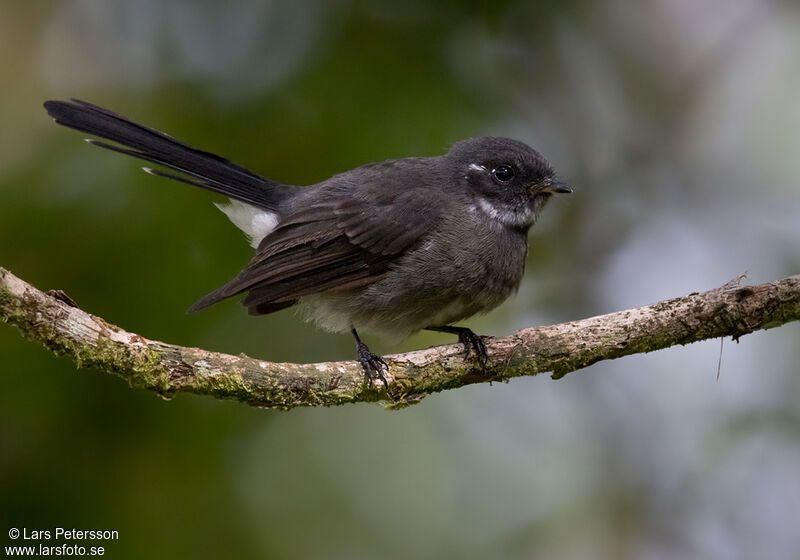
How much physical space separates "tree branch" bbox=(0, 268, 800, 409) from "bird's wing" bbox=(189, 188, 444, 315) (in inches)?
26.3

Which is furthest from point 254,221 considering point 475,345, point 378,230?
point 475,345

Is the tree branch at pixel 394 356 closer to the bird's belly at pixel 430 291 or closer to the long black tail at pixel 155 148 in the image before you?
the bird's belly at pixel 430 291

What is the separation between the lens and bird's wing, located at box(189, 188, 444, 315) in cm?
399

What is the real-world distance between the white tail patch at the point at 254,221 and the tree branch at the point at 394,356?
1345mm

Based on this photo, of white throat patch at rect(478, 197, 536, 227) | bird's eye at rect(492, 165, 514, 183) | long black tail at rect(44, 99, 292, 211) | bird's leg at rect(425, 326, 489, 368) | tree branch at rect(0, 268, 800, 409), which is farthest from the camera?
bird's eye at rect(492, 165, 514, 183)

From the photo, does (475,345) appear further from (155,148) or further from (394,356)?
(155,148)

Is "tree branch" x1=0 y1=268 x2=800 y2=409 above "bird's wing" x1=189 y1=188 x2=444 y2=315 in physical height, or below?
Answer: below

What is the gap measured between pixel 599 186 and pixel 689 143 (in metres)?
0.74

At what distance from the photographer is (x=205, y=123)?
440cm

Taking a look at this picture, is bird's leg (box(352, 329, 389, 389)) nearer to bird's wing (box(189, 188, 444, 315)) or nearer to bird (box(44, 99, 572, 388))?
bird (box(44, 99, 572, 388))

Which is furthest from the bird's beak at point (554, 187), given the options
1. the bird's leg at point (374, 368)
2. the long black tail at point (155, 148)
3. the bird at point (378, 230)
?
the long black tail at point (155, 148)

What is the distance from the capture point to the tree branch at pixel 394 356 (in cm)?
295

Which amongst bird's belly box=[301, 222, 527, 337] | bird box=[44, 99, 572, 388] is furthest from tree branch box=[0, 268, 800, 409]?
bird's belly box=[301, 222, 527, 337]

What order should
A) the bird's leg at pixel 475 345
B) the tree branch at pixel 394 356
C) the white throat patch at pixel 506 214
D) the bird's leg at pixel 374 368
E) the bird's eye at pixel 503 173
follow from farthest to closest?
1. the bird's eye at pixel 503 173
2. the white throat patch at pixel 506 214
3. the bird's leg at pixel 475 345
4. the bird's leg at pixel 374 368
5. the tree branch at pixel 394 356
